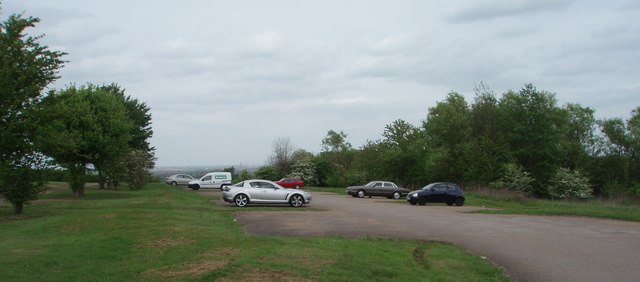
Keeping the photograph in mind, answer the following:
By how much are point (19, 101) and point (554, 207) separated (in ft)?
85.4

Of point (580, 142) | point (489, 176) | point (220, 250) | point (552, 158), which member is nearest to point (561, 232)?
point (220, 250)

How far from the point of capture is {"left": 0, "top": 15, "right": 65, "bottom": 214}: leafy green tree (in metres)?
21.3

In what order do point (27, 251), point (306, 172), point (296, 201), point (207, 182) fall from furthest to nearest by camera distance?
point (306, 172), point (207, 182), point (296, 201), point (27, 251)

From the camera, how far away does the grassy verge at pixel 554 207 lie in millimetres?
24922

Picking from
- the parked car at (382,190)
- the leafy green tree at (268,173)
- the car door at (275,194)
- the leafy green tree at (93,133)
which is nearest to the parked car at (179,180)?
the leafy green tree at (268,173)

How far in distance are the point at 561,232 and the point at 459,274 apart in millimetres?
9157

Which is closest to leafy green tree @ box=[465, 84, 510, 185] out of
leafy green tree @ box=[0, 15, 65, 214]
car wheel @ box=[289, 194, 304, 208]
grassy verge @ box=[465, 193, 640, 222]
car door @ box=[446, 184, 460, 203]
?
grassy verge @ box=[465, 193, 640, 222]

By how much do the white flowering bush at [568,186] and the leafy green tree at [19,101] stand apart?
46.7 m

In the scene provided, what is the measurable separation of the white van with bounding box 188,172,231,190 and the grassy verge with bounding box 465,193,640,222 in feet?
77.5

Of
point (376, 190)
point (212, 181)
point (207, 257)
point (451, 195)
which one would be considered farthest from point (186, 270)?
point (212, 181)

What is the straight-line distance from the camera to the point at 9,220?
63.9 feet

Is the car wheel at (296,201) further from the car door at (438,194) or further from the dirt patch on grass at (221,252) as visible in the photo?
the dirt patch on grass at (221,252)

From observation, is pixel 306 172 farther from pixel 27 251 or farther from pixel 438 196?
pixel 27 251

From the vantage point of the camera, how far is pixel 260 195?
91.3 ft
